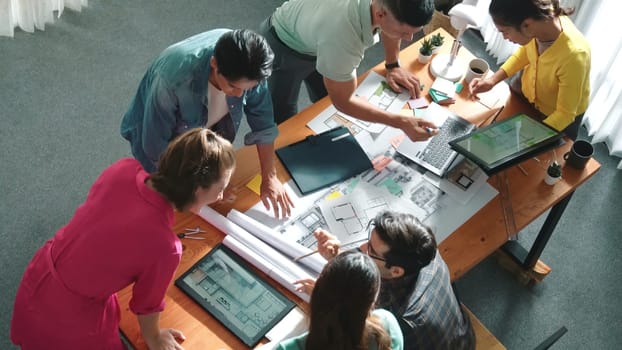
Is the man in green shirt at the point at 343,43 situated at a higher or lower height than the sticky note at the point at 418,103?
higher

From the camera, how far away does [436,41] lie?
2607 millimetres

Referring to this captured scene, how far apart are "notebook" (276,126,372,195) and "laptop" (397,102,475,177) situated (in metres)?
0.18

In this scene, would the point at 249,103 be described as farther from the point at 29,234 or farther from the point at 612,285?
the point at 612,285

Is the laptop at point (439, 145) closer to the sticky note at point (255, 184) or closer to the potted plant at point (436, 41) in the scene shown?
the potted plant at point (436, 41)

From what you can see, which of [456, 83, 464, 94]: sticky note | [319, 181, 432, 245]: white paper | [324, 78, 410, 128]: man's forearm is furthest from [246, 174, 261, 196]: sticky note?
[456, 83, 464, 94]: sticky note

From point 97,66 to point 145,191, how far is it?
220 cm

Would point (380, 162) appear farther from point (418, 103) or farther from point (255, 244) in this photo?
point (255, 244)

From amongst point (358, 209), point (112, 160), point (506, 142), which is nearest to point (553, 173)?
point (506, 142)

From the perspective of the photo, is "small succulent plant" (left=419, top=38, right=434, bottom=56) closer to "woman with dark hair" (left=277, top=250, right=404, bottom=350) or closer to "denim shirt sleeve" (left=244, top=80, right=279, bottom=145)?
"denim shirt sleeve" (left=244, top=80, right=279, bottom=145)

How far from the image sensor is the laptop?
7.32 ft

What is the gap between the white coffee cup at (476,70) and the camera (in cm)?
250

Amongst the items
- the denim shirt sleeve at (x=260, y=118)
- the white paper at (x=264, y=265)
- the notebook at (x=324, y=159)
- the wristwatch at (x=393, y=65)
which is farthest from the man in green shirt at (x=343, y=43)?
the white paper at (x=264, y=265)

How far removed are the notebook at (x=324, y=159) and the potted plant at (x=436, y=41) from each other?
629 millimetres

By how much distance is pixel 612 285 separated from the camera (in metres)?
2.85
